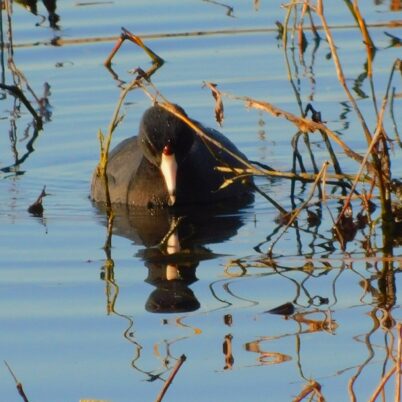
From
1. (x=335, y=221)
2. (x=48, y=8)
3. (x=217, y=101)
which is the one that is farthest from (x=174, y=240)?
(x=48, y=8)

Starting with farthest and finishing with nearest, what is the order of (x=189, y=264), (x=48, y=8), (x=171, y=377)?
(x=48, y=8)
(x=189, y=264)
(x=171, y=377)

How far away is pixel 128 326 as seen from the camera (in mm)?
5477

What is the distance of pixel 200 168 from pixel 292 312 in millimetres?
2736

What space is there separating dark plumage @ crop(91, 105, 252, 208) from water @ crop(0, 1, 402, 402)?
23 centimetres

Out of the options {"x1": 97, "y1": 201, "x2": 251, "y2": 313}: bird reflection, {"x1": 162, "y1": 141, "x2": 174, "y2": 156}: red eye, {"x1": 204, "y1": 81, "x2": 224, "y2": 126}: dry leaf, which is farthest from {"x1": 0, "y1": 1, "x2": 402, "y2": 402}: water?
{"x1": 204, "y1": 81, "x2": 224, "y2": 126}: dry leaf

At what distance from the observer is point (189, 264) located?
6453 millimetres

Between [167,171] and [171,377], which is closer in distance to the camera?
[171,377]

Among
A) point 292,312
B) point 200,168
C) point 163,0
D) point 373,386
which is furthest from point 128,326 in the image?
point 163,0

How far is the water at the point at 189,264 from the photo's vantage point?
195 inches

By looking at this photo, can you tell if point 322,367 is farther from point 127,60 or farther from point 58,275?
point 127,60

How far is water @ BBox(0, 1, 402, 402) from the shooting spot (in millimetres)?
4941

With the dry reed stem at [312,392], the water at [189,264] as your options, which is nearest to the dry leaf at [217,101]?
the water at [189,264]

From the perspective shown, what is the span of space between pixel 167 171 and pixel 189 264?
149cm

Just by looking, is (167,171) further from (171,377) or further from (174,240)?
(171,377)
